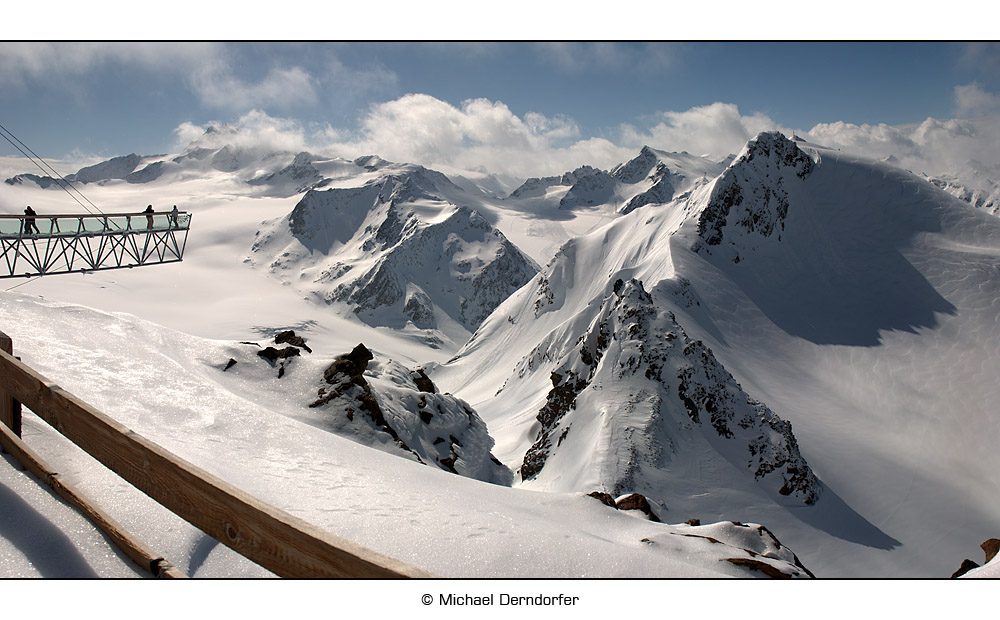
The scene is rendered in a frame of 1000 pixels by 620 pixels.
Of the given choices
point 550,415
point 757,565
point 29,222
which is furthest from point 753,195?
point 29,222

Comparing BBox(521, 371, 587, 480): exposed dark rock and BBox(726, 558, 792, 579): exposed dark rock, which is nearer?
BBox(726, 558, 792, 579): exposed dark rock

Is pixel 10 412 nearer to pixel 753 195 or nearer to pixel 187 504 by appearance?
pixel 187 504

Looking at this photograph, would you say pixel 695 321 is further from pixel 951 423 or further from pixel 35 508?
pixel 35 508

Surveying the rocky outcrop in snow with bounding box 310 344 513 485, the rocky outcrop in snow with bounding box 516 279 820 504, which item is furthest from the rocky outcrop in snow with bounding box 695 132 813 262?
the rocky outcrop in snow with bounding box 310 344 513 485

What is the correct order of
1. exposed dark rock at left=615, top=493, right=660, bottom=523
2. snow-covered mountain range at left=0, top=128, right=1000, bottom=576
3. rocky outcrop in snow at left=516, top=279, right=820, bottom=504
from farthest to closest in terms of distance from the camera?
rocky outcrop in snow at left=516, top=279, right=820, bottom=504 → snow-covered mountain range at left=0, top=128, right=1000, bottom=576 → exposed dark rock at left=615, top=493, right=660, bottom=523

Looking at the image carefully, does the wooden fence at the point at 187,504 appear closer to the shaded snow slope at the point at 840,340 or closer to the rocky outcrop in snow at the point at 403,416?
the rocky outcrop in snow at the point at 403,416

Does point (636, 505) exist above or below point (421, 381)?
above

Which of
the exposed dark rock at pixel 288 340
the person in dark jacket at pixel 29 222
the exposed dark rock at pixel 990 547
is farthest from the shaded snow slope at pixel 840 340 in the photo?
the person in dark jacket at pixel 29 222

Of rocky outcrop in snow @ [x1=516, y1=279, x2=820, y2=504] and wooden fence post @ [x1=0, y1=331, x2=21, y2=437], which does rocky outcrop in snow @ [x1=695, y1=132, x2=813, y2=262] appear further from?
wooden fence post @ [x1=0, y1=331, x2=21, y2=437]
